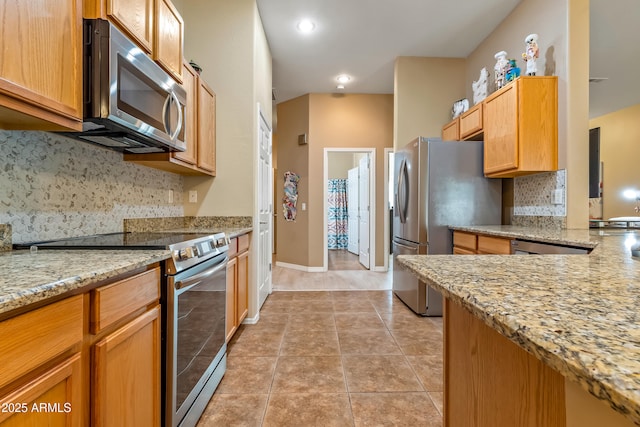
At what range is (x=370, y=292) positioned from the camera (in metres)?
3.75

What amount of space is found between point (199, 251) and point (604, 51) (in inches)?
173

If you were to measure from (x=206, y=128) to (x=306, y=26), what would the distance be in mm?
1640

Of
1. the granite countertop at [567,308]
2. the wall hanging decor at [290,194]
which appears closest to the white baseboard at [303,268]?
the wall hanging decor at [290,194]

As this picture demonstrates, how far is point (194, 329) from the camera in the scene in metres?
1.45

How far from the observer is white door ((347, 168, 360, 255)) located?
615 cm

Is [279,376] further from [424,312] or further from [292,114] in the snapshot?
[292,114]

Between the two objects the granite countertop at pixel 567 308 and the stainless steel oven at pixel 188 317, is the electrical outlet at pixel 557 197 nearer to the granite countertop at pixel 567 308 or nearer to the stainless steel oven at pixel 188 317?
the granite countertop at pixel 567 308

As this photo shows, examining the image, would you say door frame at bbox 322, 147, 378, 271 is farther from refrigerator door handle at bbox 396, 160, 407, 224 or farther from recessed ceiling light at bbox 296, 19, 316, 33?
recessed ceiling light at bbox 296, 19, 316, 33

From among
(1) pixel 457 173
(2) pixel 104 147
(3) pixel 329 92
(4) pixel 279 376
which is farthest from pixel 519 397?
(3) pixel 329 92

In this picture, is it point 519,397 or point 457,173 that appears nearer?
point 519,397

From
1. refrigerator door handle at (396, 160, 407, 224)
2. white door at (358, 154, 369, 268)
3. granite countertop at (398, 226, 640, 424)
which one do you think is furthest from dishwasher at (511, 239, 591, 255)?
white door at (358, 154, 369, 268)

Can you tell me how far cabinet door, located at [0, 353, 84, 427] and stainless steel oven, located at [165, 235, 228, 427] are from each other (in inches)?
17.7

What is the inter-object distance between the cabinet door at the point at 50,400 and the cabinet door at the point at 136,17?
4.36 feet

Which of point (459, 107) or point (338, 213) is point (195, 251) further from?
point (338, 213)
